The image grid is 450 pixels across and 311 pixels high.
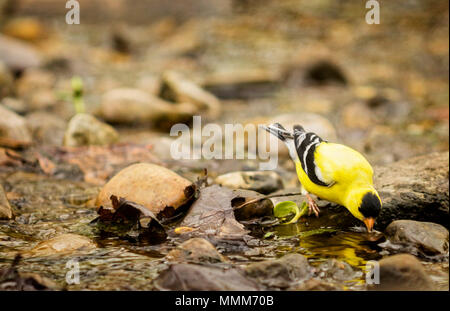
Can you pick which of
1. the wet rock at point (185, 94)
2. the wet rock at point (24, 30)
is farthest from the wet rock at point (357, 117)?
the wet rock at point (24, 30)

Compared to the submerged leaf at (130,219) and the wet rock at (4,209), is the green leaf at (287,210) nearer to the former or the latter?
the submerged leaf at (130,219)

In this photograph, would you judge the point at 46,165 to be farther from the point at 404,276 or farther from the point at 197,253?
the point at 404,276

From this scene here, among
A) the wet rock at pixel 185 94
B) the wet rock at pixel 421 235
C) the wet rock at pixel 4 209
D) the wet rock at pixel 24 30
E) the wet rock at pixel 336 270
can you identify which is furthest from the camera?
the wet rock at pixel 24 30

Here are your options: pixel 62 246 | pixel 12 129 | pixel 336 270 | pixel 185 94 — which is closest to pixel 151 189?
pixel 62 246

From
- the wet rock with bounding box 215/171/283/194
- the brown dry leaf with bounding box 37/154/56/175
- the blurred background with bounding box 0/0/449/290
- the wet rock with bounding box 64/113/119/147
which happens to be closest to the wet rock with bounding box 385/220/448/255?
the blurred background with bounding box 0/0/449/290

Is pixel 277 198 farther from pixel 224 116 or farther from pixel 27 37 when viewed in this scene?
pixel 27 37

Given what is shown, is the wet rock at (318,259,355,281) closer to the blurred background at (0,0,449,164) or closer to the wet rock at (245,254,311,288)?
the wet rock at (245,254,311,288)
